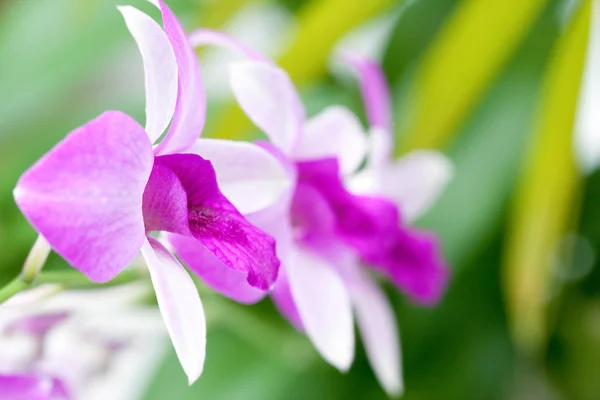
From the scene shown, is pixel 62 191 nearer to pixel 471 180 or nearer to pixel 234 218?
pixel 234 218

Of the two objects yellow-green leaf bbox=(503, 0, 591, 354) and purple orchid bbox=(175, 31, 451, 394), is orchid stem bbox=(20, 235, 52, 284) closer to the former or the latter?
purple orchid bbox=(175, 31, 451, 394)

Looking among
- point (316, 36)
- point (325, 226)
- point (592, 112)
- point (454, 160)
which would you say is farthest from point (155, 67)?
point (592, 112)

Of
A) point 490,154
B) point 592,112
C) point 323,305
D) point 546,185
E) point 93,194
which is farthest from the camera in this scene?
point 592,112

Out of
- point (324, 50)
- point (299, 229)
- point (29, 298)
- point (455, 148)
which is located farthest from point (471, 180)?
point (29, 298)

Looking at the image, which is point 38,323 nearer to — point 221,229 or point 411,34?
point 221,229

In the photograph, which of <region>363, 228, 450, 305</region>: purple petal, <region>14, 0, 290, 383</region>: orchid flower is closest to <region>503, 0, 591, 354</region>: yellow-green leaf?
<region>363, 228, 450, 305</region>: purple petal

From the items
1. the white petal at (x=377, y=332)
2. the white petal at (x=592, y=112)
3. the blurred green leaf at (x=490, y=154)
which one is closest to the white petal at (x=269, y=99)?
the white petal at (x=377, y=332)

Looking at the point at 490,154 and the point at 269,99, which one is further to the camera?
the point at 490,154

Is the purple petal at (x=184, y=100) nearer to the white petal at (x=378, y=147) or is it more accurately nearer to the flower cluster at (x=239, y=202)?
the flower cluster at (x=239, y=202)
